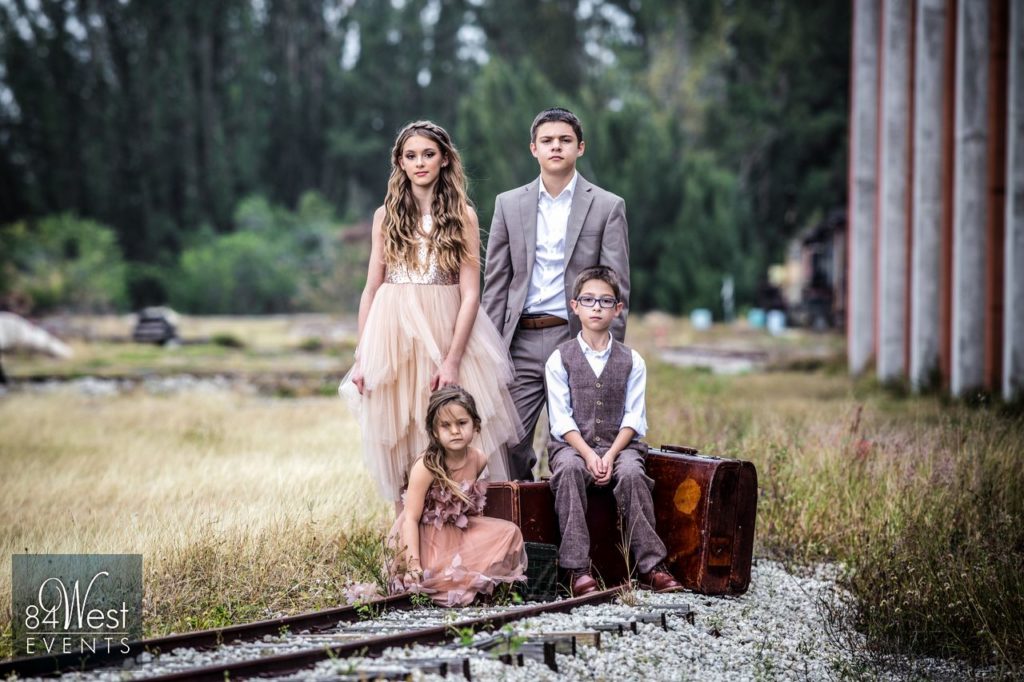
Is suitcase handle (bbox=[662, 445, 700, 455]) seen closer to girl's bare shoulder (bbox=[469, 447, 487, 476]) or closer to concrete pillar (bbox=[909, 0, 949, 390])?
girl's bare shoulder (bbox=[469, 447, 487, 476])

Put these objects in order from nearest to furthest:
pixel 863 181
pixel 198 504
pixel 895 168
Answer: pixel 198 504
pixel 895 168
pixel 863 181

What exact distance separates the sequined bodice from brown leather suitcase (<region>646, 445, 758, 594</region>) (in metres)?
1.38

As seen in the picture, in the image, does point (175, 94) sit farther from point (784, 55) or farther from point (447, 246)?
point (447, 246)

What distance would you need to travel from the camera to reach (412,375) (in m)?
5.27

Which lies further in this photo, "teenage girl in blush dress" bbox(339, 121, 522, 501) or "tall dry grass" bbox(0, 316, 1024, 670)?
"teenage girl in blush dress" bbox(339, 121, 522, 501)

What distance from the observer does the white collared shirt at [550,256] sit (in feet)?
17.8

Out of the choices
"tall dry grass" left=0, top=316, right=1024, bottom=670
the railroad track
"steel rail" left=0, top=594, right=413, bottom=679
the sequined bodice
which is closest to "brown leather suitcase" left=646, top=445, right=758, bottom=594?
the railroad track

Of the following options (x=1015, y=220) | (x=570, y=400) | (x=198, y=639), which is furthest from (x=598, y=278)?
(x=1015, y=220)

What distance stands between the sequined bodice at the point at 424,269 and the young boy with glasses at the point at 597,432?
2.17 ft

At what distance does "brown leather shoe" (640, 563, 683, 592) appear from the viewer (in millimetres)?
4855

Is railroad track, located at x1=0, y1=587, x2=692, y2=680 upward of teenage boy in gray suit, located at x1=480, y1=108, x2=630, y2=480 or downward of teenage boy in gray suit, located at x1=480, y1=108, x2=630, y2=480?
downward

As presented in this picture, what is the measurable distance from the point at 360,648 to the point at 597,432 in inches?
62.1

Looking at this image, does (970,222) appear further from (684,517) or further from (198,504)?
(198,504)

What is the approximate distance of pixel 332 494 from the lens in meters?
6.36
